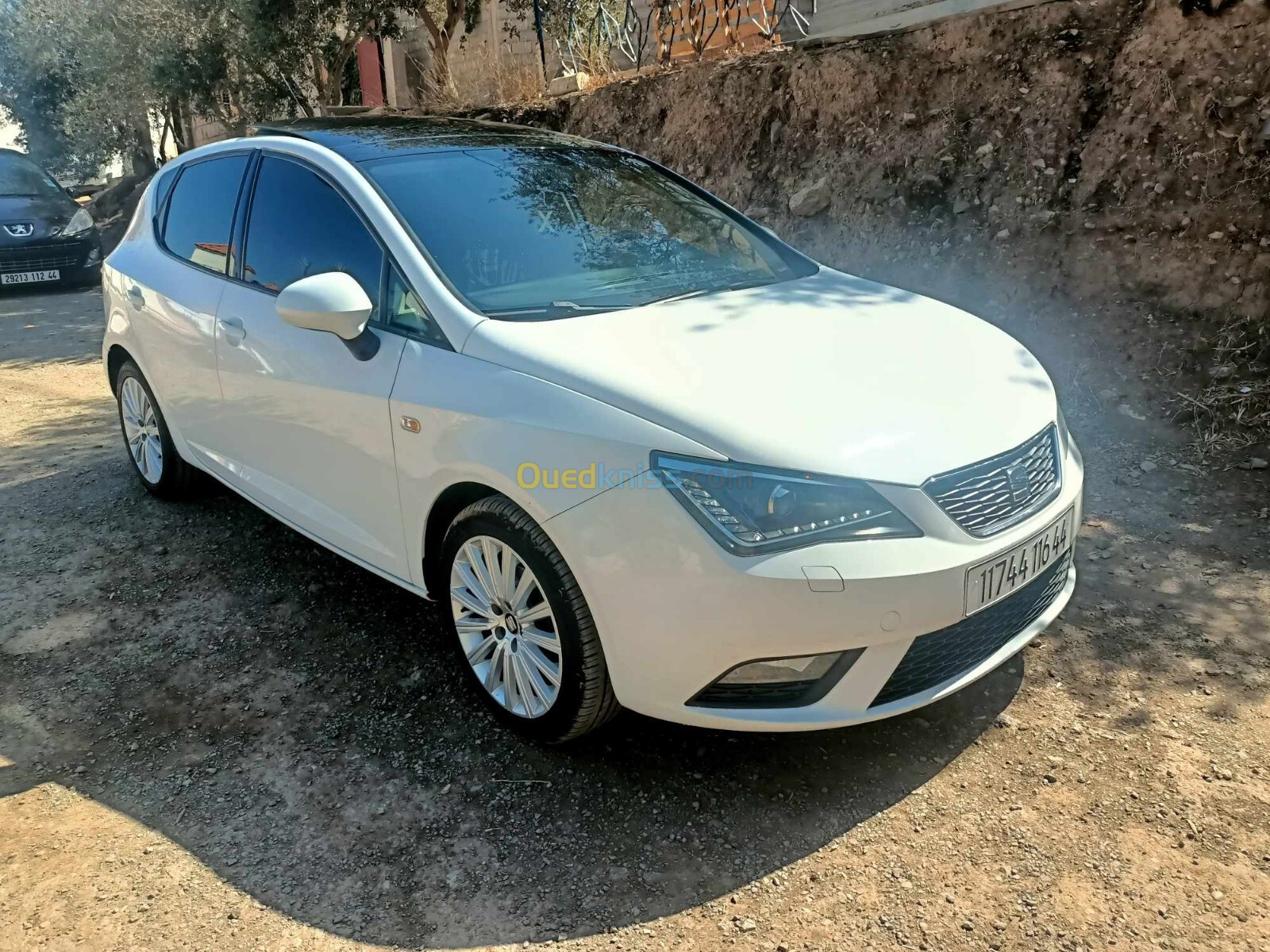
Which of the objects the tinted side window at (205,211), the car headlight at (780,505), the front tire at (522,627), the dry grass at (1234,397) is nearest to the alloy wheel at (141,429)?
the tinted side window at (205,211)

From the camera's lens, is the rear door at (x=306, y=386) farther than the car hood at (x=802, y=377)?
Yes

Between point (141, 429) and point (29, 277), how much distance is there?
9.01 metres

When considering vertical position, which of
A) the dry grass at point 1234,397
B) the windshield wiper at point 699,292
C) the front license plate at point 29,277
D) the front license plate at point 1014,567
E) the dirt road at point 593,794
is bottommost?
the dirt road at point 593,794

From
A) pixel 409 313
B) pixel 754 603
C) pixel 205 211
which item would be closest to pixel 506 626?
pixel 754 603

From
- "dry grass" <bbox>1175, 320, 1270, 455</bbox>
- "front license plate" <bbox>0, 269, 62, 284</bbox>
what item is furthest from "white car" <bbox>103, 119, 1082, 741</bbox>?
"front license plate" <bbox>0, 269, 62, 284</bbox>

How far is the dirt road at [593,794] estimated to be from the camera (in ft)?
7.48

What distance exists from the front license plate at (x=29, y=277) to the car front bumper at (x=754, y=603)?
12.2m

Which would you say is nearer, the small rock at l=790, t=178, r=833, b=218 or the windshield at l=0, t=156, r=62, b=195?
the small rock at l=790, t=178, r=833, b=218

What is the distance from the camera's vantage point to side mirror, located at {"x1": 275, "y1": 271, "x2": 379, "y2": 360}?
2850mm

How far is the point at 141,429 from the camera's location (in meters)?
4.81

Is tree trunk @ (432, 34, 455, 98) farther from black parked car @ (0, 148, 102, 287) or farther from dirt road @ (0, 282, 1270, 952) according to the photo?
dirt road @ (0, 282, 1270, 952)

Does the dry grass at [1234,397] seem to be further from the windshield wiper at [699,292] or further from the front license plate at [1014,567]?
the windshield wiper at [699,292]

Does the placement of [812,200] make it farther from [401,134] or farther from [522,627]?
[522,627]

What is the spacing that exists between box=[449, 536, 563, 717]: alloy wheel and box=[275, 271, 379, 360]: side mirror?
762mm
